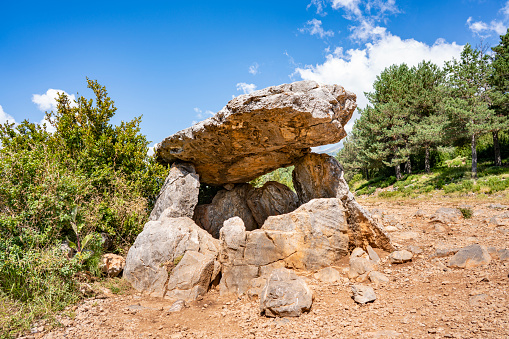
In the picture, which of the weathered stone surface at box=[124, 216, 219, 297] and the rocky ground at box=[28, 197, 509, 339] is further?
the weathered stone surface at box=[124, 216, 219, 297]

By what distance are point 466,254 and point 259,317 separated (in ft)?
15.5

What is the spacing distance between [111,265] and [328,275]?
5.75 metres

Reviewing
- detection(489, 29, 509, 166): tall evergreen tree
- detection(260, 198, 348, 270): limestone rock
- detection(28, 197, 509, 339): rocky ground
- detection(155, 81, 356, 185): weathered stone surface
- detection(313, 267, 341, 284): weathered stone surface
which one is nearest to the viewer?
detection(28, 197, 509, 339): rocky ground

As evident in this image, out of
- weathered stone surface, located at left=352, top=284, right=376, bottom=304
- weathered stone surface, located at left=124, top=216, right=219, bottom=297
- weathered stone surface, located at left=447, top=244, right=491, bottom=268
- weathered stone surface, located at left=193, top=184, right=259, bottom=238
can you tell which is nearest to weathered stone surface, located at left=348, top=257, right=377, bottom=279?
weathered stone surface, located at left=352, top=284, right=376, bottom=304

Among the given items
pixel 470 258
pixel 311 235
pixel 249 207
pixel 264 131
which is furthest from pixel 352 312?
pixel 249 207

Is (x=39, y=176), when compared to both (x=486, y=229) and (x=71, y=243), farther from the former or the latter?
(x=486, y=229)

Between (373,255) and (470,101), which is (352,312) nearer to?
(373,255)

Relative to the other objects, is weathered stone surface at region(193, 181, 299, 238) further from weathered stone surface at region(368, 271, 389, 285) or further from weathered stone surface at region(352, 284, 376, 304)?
weathered stone surface at region(352, 284, 376, 304)

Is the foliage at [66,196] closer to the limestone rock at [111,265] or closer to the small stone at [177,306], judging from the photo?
the limestone rock at [111,265]

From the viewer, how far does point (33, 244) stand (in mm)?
5984

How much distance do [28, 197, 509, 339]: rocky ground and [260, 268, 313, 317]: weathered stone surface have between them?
15cm

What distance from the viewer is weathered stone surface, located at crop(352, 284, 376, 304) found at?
5.37 m

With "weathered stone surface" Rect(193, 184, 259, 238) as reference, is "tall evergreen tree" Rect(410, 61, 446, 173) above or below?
above

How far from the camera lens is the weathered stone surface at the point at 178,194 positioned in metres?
9.17
